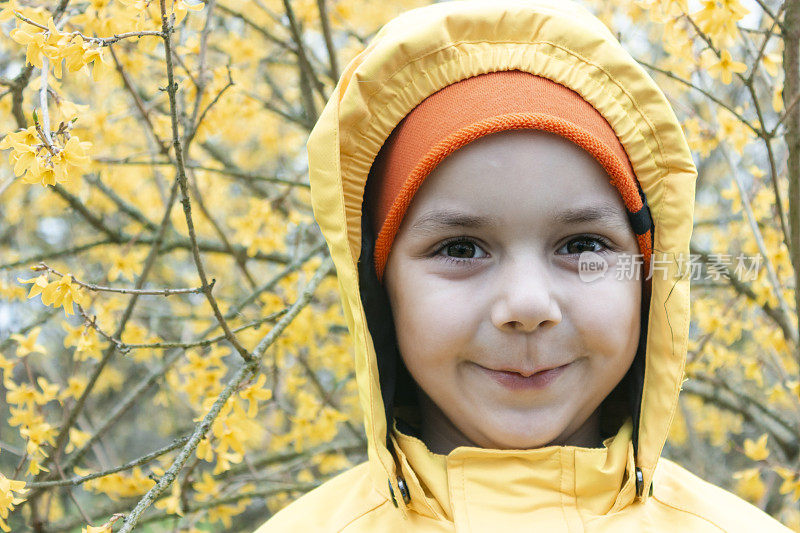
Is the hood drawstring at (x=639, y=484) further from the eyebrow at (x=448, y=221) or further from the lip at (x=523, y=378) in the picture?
the eyebrow at (x=448, y=221)

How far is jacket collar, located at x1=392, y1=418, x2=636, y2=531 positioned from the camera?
1354 millimetres

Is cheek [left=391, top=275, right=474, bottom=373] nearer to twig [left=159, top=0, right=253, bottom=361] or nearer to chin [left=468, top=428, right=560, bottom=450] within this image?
chin [left=468, top=428, right=560, bottom=450]

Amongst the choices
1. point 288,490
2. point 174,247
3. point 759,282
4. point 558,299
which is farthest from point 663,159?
point 174,247

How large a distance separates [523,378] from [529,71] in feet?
1.86

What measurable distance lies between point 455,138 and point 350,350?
5.79 feet

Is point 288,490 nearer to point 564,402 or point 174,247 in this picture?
point 174,247

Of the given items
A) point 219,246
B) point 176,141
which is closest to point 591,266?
point 176,141

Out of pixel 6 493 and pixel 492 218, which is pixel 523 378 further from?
pixel 6 493

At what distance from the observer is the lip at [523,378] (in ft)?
4.43

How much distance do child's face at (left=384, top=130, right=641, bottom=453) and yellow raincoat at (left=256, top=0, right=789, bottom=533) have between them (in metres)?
0.10

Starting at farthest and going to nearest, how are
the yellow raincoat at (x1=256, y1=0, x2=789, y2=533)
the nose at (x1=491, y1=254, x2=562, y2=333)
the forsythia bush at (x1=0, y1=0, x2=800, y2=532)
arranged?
the forsythia bush at (x1=0, y1=0, x2=800, y2=532) → the yellow raincoat at (x1=256, y1=0, x2=789, y2=533) → the nose at (x1=491, y1=254, x2=562, y2=333)

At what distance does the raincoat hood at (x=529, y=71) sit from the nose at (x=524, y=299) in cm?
25

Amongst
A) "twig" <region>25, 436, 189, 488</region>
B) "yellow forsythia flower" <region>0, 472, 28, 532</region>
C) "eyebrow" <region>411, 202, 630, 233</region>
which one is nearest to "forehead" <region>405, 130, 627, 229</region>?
"eyebrow" <region>411, 202, 630, 233</region>

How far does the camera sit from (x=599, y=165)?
4.52ft
